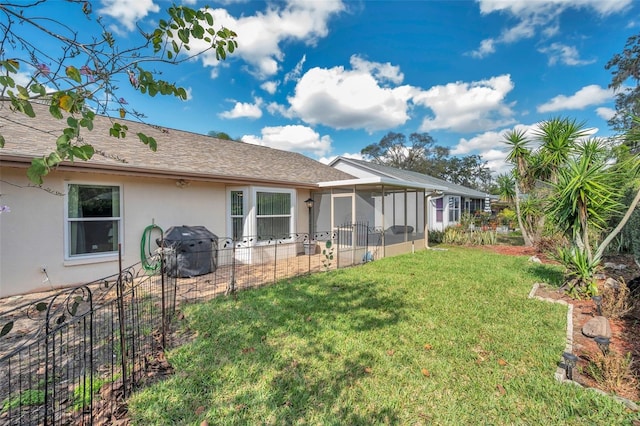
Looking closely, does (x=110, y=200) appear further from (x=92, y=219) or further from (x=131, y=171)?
(x=131, y=171)

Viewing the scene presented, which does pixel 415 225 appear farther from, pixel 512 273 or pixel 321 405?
pixel 321 405

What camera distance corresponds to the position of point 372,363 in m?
3.36

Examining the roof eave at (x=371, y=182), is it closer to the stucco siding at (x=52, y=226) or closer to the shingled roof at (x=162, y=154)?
the shingled roof at (x=162, y=154)

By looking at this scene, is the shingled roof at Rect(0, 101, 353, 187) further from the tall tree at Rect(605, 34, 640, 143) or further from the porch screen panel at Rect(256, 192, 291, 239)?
the tall tree at Rect(605, 34, 640, 143)

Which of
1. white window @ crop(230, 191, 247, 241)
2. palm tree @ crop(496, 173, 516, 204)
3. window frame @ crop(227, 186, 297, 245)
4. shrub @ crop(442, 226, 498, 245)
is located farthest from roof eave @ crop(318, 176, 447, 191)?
palm tree @ crop(496, 173, 516, 204)

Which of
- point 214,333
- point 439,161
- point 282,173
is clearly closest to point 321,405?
point 214,333

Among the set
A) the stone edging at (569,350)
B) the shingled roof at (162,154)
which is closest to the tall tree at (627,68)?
the stone edging at (569,350)

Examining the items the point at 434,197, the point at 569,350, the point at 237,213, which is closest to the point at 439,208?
the point at 434,197

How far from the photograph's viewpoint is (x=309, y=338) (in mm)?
3965

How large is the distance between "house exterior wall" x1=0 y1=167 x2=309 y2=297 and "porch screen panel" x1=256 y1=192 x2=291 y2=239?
7.04ft

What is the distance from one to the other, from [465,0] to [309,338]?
11.3m

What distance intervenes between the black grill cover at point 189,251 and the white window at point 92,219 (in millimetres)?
1241

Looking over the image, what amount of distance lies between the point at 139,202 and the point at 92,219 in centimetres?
106

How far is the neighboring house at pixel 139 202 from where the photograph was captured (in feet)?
19.1
